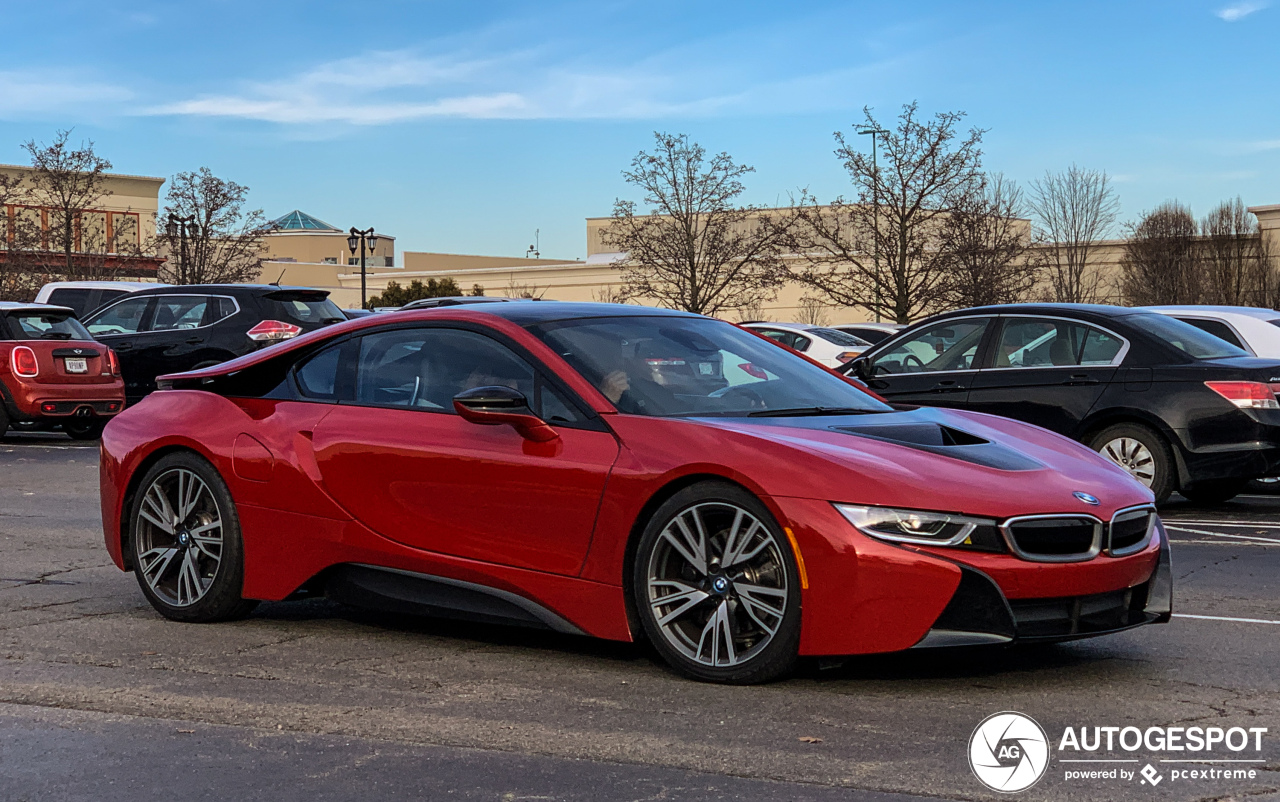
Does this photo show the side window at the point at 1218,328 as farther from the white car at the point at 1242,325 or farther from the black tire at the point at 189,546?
the black tire at the point at 189,546

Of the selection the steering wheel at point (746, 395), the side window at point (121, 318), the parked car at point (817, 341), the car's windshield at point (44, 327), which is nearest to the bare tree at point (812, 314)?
the parked car at point (817, 341)

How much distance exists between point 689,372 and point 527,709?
1.60 metres

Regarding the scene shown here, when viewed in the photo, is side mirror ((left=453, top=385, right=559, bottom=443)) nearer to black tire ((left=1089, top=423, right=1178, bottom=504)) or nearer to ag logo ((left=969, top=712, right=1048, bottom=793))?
ag logo ((left=969, top=712, right=1048, bottom=793))

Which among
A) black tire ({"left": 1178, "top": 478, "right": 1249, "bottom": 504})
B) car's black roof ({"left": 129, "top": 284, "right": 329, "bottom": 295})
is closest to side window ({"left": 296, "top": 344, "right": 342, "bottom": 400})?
black tire ({"left": 1178, "top": 478, "right": 1249, "bottom": 504})

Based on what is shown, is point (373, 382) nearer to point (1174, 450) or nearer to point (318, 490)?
point (318, 490)

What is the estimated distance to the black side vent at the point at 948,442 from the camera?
17.1ft

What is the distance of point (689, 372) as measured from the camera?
582cm

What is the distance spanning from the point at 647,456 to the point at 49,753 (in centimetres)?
217

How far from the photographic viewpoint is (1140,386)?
416 inches

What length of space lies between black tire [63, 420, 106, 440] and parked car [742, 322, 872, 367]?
28.2 feet

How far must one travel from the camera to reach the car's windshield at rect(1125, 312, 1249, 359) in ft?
35.1

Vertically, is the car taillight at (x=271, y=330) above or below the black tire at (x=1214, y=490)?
above

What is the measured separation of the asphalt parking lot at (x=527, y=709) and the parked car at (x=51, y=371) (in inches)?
411

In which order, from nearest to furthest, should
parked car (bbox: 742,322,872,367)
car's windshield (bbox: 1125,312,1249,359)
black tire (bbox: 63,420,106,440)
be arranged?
1. car's windshield (bbox: 1125,312,1249,359)
2. black tire (bbox: 63,420,106,440)
3. parked car (bbox: 742,322,872,367)
